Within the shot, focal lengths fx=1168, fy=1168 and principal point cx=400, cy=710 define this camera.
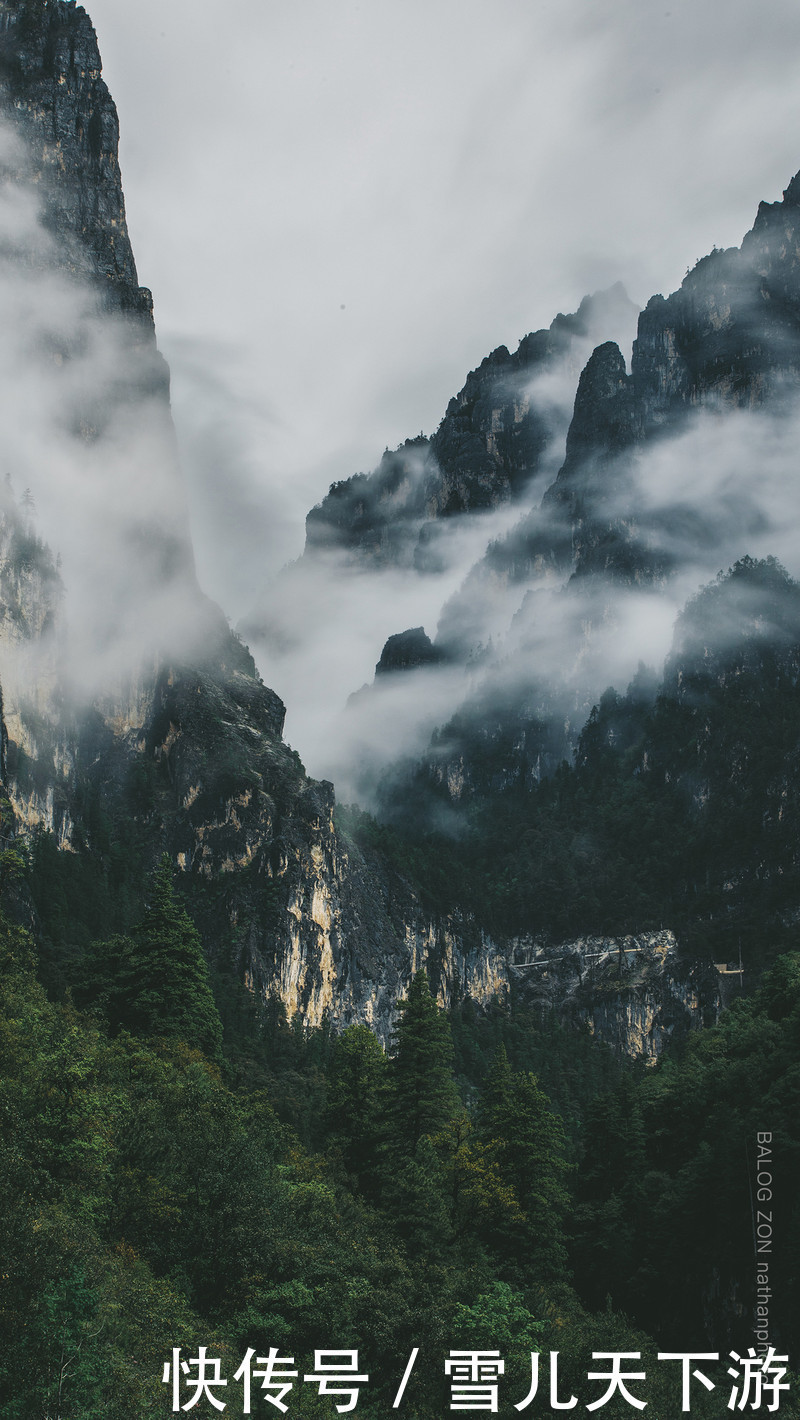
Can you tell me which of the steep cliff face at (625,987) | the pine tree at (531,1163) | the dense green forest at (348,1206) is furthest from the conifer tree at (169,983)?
the steep cliff face at (625,987)

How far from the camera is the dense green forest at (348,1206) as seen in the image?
2545 centimetres

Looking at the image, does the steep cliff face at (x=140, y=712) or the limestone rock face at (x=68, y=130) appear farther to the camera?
the limestone rock face at (x=68, y=130)

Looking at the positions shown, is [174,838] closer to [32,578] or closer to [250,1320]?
[32,578]

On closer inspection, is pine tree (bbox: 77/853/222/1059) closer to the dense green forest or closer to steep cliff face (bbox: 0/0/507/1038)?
the dense green forest

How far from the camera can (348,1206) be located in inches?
1602

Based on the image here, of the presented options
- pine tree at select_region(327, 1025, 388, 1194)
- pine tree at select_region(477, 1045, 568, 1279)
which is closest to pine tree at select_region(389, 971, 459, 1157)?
pine tree at select_region(327, 1025, 388, 1194)

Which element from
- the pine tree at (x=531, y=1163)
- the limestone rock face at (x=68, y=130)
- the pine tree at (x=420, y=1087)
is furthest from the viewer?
the limestone rock face at (x=68, y=130)

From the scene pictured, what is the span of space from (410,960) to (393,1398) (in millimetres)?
125825

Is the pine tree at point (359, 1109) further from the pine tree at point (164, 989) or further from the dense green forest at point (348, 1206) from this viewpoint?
the pine tree at point (164, 989)

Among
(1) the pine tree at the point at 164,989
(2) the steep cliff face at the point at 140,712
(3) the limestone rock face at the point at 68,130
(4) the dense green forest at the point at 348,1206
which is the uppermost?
(3) the limestone rock face at the point at 68,130

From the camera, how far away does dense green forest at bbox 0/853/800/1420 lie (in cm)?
2545

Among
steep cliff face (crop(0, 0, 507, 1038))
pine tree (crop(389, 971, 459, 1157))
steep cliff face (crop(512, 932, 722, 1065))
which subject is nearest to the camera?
pine tree (crop(389, 971, 459, 1157))

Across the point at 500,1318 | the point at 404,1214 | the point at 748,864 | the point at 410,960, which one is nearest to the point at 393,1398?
the point at 500,1318

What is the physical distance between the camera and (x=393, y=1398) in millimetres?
29422
